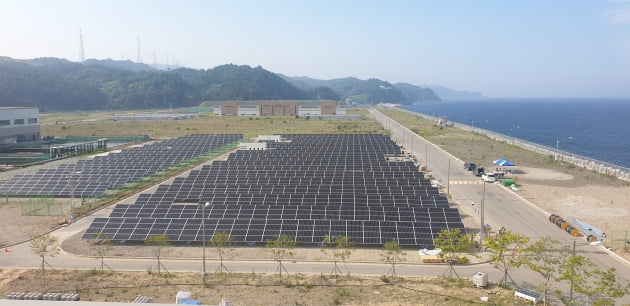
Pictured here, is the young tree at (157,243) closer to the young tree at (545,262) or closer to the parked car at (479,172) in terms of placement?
the young tree at (545,262)

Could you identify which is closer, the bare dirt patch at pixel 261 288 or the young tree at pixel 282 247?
the bare dirt patch at pixel 261 288

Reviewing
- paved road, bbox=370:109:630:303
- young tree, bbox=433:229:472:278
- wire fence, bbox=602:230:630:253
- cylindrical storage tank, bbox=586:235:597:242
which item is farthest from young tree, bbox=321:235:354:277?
wire fence, bbox=602:230:630:253

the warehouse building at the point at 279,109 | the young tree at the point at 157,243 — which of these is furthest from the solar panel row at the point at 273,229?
the warehouse building at the point at 279,109

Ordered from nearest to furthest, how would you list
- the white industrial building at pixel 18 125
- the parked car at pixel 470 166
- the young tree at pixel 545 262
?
the young tree at pixel 545 262
the parked car at pixel 470 166
the white industrial building at pixel 18 125

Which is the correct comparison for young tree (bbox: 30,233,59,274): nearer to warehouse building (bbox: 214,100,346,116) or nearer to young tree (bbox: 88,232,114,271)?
young tree (bbox: 88,232,114,271)

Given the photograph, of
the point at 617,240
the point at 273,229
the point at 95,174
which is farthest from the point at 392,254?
the point at 95,174

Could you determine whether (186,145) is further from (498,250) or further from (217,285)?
(498,250)
